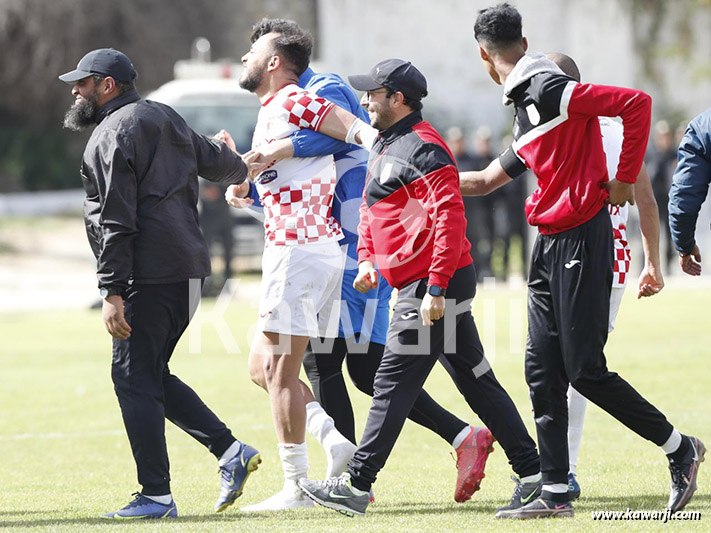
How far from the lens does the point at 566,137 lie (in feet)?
18.7

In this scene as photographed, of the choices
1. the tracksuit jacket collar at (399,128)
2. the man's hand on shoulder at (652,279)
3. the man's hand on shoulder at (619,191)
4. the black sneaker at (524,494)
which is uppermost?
the tracksuit jacket collar at (399,128)

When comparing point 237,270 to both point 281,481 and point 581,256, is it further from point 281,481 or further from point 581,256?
point 581,256

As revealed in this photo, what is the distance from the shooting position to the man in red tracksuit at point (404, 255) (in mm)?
5828

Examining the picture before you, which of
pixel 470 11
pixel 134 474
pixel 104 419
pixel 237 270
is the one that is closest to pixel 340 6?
pixel 470 11

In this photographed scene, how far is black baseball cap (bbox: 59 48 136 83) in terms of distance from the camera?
6.17 meters

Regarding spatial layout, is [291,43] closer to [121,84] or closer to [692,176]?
[121,84]

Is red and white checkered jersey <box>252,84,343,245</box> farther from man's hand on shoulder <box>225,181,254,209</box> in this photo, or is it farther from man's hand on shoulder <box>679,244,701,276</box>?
man's hand on shoulder <box>679,244,701,276</box>

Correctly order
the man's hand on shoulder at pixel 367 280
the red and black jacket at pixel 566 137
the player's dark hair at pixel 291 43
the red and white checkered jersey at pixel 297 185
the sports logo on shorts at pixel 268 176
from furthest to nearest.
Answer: the player's dark hair at pixel 291 43 < the sports logo on shorts at pixel 268 176 < the red and white checkered jersey at pixel 297 185 < the man's hand on shoulder at pixel 367 280 < the red and black jacket at pixel 566 137

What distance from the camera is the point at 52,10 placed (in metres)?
37.9

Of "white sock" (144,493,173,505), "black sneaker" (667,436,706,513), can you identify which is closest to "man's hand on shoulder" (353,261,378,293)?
"white sock" (144,493,173,505)

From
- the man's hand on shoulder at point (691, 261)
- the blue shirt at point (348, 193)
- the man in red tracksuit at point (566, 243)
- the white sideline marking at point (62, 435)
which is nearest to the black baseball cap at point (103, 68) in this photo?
the blue shirt at point (348, 193)

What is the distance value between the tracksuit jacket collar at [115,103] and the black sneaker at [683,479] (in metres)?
3.01

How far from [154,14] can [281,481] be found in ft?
117

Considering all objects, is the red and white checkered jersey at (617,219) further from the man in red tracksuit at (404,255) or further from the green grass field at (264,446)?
the green grass field at (264,446)
